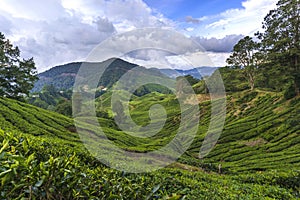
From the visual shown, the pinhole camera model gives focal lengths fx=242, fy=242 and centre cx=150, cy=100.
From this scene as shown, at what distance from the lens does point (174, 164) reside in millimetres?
15578

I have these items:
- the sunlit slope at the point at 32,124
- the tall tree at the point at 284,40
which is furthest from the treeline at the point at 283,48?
the sunlit slope at the point at 32,124

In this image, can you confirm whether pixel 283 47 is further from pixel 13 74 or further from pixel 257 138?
pixel 13 74

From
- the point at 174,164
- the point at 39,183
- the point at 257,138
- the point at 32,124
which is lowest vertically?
the point at 257,138

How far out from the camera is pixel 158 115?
230 ft

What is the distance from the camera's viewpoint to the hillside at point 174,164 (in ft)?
5.64

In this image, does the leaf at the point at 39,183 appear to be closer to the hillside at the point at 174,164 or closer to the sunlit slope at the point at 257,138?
the hillside at the point at 174,164

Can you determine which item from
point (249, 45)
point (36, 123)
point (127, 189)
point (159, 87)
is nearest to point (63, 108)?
point (36, 123)

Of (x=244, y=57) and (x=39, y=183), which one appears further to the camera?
(x=244, y=57)

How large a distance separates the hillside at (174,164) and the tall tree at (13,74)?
12668 millimetres

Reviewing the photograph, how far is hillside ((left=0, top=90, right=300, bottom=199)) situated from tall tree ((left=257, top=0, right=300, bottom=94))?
4.60 meters

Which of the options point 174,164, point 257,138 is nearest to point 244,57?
point 257,138

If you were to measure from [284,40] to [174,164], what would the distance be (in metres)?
25.8

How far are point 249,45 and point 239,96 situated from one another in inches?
458

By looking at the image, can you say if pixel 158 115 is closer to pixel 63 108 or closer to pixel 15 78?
pixel 63 108
